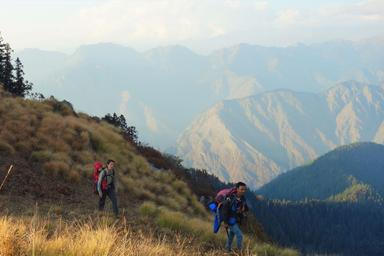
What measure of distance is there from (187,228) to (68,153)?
12.2 metres

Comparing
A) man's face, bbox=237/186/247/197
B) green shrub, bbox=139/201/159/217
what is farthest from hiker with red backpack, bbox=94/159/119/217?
man's face, bbox=237/186/247/197

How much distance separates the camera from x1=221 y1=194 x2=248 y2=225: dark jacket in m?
13.1

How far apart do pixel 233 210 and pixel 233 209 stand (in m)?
0.04

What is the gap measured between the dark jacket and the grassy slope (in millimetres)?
922

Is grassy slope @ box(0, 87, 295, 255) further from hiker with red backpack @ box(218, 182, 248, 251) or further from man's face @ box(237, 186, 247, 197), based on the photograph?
man's face @ box(237, 186, 247, 197)

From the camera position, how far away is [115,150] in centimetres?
2950

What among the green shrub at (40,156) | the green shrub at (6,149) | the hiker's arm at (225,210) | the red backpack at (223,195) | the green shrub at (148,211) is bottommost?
the green shrub at (148,211)

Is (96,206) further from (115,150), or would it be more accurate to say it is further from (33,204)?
(115,150)

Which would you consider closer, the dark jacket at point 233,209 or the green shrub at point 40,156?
the dark jacket at point 233,209

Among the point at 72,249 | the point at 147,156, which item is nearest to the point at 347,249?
the point at 147,156

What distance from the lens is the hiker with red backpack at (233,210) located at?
13.1 meters

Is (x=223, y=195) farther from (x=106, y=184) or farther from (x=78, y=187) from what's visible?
(x=78, y=187)

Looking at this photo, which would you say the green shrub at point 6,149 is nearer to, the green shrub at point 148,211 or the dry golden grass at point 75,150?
the dry golden grass at point 75,150

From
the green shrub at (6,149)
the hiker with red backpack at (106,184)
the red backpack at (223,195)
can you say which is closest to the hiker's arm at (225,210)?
the red backpack at (223,195)
